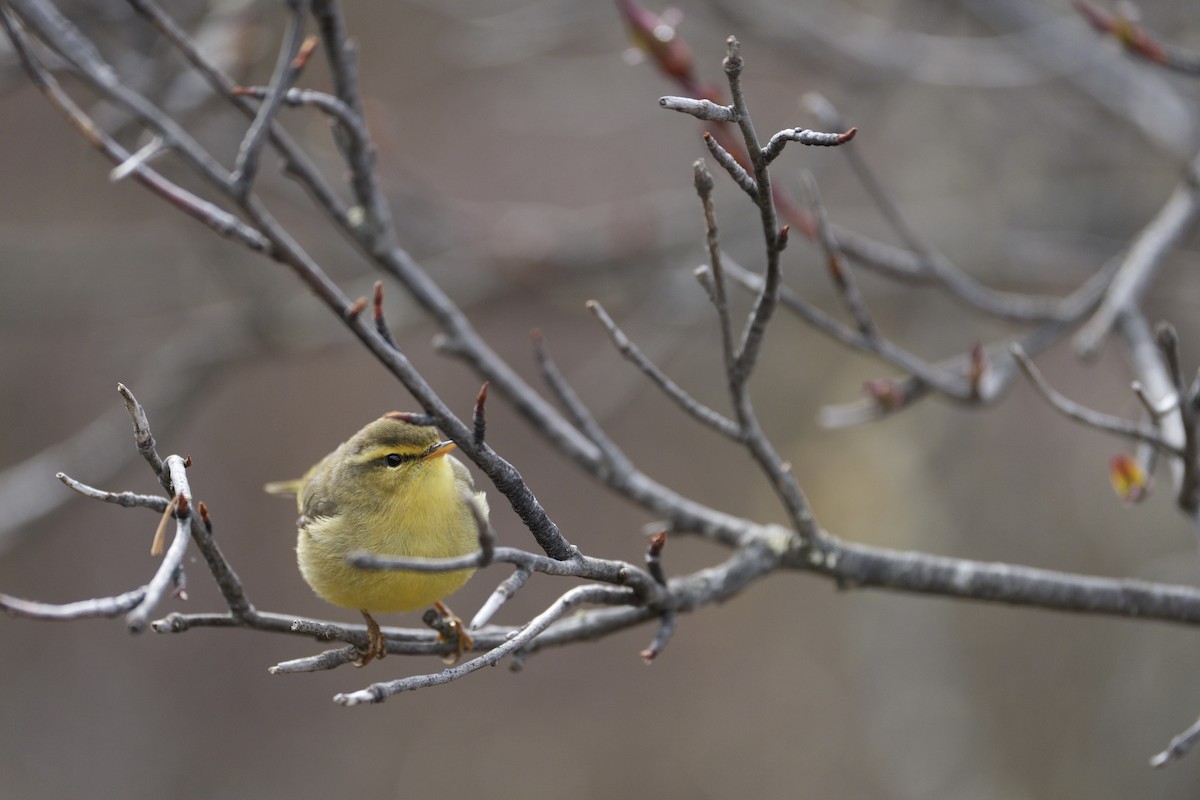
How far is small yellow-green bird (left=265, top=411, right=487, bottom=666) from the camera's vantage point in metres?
2.11

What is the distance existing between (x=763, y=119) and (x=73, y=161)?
5227 millimetres

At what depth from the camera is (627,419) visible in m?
8.45

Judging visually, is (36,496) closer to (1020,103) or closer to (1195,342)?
(1020,103)

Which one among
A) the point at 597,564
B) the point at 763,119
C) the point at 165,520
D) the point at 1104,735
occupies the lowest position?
the point at 1104,735

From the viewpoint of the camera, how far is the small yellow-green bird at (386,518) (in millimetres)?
2107

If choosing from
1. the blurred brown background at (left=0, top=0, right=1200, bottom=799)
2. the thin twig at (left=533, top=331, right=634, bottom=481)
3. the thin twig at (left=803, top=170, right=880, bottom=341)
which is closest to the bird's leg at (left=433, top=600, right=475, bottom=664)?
the thin twig at (left=533, top=331, right=634, bottom=481)

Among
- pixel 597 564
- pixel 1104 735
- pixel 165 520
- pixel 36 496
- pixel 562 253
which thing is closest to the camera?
pixel 165 520

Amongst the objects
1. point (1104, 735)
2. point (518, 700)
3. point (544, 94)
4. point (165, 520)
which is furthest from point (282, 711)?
point (165, 520)

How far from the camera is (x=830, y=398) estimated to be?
300 inches

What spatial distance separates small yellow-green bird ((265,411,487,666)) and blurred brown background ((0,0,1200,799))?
1.86m

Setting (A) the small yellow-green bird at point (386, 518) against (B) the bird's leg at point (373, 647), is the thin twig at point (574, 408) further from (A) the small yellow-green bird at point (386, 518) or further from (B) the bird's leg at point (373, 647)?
(B) the bird's leg at point (373, 647)

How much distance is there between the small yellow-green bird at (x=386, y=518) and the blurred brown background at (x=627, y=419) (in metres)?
Result: 1.86

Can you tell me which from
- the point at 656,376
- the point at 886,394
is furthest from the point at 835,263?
the point at 656,376

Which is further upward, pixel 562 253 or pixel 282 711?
pixel 562 253
